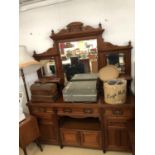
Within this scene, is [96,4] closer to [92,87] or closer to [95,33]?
[95,33]

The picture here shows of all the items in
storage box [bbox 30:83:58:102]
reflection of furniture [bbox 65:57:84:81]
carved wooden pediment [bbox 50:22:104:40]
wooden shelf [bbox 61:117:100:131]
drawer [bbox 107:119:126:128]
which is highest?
carved wooden pediment [bbox 50:22:104:40]

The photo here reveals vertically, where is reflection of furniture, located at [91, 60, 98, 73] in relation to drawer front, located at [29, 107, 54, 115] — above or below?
above

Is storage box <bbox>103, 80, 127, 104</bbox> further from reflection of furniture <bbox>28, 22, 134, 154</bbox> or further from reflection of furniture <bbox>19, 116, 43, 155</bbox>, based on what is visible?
reflection of furniture <bbox>19, 116, 43, 155</bbox>

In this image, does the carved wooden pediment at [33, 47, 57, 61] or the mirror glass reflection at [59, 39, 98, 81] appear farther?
the carved wooden pediment at [33, 47, 57, 61]

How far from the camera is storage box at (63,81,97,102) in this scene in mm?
2102

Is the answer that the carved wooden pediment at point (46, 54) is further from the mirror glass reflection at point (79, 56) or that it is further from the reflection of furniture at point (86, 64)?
the reflection of furniture at point (86, 64)

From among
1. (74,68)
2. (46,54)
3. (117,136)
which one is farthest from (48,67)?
(117,136)

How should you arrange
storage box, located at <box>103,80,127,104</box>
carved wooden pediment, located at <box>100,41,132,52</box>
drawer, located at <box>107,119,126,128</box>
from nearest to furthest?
storage box, located at <box>103,80,127,104</box>, drawer, located at <box>107,119,126,128</box>, carved wooden pediment, located at <box>100,41,132,52</box>

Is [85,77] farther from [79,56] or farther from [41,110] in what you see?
[41,110]

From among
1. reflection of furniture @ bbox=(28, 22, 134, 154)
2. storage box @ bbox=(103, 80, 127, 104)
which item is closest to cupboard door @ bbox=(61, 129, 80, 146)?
reflection of furniture @ bbox=(28, 22, 134, 154)

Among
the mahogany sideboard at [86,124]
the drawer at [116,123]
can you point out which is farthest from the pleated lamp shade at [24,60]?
the drawer at [116,123]
